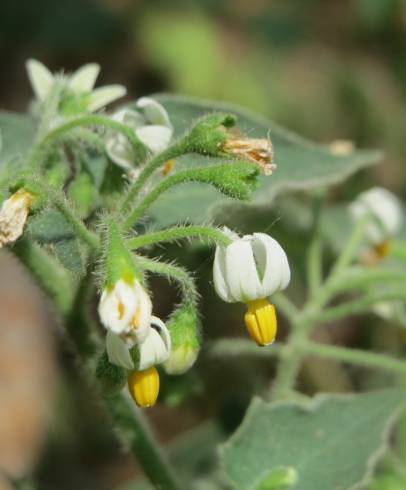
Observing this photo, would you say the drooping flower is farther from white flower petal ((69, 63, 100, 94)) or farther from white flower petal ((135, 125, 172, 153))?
white flower petal ((69, 63, 100, 94))

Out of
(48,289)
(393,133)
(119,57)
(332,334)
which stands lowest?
(332,334)

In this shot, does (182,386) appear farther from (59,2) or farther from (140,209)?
(59,2)

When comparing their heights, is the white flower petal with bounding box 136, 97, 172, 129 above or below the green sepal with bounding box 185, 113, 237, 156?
above

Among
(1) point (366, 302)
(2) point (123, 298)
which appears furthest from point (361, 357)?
(2) point (123, 298)

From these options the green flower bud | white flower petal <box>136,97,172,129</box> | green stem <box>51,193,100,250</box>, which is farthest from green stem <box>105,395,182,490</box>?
white flower petal <box>136,97,172,129</box>

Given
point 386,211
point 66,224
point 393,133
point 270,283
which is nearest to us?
point 270,283

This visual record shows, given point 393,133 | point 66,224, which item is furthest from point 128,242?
point 393,133

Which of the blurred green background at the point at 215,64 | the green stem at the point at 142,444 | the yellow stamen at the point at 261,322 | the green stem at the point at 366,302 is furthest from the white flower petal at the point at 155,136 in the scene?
the blurred green background at the point at 215,64

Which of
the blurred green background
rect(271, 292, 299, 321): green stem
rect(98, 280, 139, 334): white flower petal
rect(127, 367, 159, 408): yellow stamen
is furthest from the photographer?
the blurred green background
